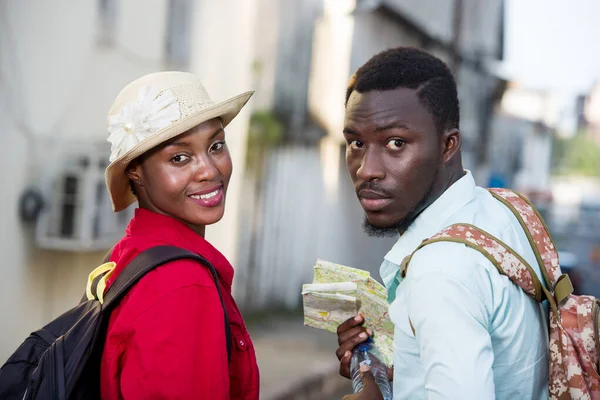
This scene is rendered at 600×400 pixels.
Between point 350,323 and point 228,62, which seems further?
A: point 228,62

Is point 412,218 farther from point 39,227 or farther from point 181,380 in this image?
point 39,227

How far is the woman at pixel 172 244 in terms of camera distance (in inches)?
71.4

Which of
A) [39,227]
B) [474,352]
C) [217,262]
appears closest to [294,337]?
[39,227]

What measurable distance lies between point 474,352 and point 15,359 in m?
1.33

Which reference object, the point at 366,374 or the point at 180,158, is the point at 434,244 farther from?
the point at 180,158

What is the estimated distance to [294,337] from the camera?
Answer: 8.42m

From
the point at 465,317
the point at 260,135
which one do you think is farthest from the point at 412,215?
the point at 260,135

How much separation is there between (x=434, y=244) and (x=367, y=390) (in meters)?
0.54

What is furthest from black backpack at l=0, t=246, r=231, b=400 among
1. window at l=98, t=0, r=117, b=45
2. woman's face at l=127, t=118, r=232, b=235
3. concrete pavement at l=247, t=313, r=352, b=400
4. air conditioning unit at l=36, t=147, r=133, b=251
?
concrete pavement at l=247, t=313, r=352, b=400

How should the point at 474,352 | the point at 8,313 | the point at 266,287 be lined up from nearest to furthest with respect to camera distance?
the point at 474,352 → the point at 8,313 → the point at 266,287

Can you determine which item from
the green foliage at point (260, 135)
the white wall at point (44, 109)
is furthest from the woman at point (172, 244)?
the green foliage at point (260, 135)

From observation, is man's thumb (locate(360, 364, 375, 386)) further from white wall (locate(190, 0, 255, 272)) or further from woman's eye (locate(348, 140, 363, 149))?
white wall (locate(190, 0, 255, 272))

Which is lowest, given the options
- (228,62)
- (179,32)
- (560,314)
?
(560,314)

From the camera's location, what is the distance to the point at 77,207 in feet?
16.6
